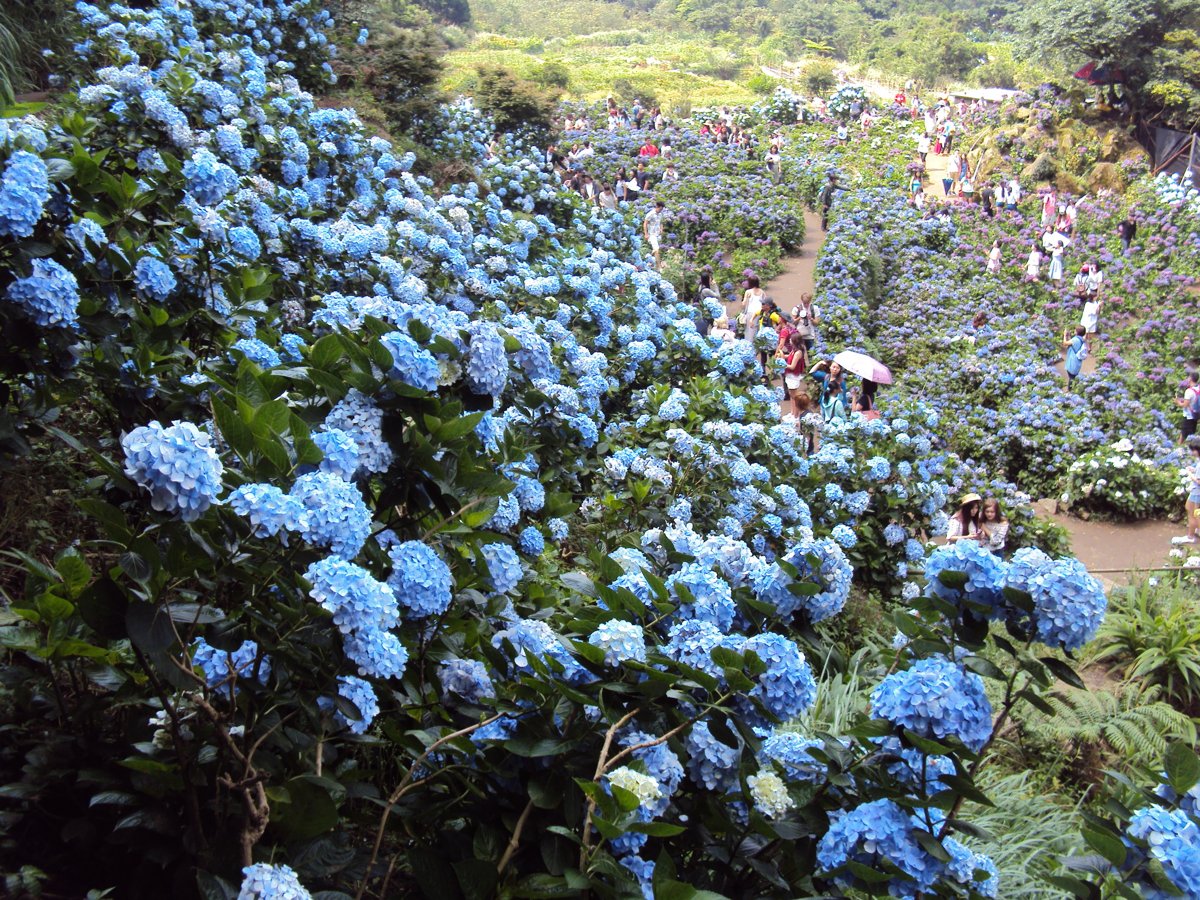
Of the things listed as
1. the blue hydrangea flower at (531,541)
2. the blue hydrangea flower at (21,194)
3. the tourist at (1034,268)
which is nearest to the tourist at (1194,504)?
the tourist at (1034,268)

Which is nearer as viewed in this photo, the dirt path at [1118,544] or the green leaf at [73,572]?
the green leaf at [73,572]

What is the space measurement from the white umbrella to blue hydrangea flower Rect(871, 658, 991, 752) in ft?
28.5

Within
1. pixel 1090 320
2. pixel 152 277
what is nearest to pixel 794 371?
A: pixel 1090 320

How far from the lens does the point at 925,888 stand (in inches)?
60.0

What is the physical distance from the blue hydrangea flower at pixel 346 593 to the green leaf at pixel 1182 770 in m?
1.23

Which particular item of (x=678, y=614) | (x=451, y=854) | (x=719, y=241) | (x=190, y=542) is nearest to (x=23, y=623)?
(x=190, y=542)

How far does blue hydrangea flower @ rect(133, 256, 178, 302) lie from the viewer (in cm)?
237

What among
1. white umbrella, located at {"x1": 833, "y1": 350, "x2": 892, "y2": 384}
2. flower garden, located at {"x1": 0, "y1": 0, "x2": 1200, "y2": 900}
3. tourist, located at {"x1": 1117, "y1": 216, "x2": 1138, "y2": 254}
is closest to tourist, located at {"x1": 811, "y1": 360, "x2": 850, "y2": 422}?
white umbrella, located at {"x1": 833, "y1": 350, "x2": 892, "y2": 384}

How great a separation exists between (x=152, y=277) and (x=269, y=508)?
1.35 meters

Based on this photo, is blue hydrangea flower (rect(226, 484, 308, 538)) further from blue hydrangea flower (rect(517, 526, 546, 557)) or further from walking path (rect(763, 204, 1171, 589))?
walking path (rect(763, 204, 1171, 589))

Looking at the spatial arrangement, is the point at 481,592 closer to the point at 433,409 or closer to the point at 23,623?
the point at 433,409

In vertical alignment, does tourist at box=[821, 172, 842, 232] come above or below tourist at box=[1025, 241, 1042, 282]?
above

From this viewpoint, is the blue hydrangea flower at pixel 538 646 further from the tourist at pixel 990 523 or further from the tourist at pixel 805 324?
the tourist at pixel 805 324

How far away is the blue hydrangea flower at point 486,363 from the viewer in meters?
1.84
